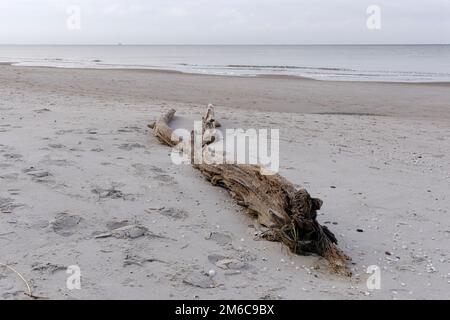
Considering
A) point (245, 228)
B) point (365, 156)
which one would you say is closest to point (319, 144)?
point (365, 156)

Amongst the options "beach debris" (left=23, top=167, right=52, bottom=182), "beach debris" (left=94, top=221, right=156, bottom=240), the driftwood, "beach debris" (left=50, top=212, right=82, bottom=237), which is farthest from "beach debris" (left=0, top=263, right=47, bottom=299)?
the driftwood

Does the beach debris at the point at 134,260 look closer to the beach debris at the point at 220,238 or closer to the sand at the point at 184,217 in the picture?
the sand at the point at 184,217

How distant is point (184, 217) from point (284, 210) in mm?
996

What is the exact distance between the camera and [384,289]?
3.19 meters

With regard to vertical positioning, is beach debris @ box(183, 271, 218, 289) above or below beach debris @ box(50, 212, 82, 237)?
below

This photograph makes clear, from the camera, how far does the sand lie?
3.17 m

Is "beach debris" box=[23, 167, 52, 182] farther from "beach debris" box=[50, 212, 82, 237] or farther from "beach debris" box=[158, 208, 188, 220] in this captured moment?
"beach debris" box=[158, 208, 188, 220]

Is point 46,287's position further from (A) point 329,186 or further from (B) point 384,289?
(A) point 329,186

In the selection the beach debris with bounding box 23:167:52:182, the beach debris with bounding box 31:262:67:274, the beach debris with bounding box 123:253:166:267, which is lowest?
the beach debris with bounding box 123:253:166:267

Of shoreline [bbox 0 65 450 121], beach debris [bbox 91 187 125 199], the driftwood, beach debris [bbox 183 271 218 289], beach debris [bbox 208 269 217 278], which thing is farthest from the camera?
shoreline [bbox 0 65 450 121]

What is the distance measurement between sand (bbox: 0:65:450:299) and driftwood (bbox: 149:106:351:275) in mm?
114

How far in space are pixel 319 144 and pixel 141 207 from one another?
13.1ft

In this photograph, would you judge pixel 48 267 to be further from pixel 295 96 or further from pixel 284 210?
pixel 295 96

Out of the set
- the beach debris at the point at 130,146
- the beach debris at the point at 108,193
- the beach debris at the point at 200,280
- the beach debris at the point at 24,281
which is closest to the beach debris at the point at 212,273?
the beach debris at the point at 200,280
